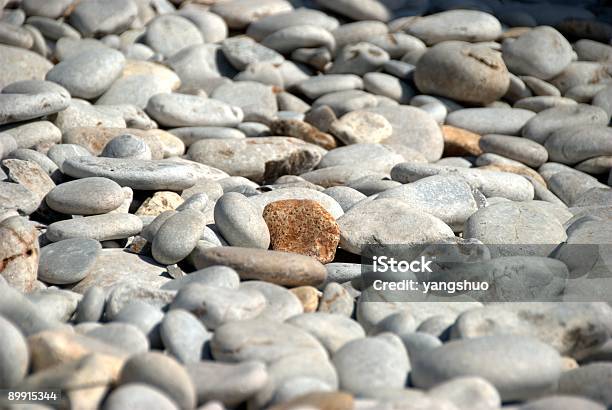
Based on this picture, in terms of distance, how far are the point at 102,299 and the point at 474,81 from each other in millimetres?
3917

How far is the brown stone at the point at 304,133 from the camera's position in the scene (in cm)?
514

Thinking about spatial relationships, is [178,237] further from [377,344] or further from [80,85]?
[80,85]

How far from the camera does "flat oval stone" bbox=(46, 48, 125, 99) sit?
5133 mm

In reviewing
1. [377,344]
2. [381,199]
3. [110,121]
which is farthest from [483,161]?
[377,344]

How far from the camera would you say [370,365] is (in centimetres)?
223

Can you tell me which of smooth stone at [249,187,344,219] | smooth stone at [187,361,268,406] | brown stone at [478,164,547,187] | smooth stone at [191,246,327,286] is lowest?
brown stone at [478,164,547,187]

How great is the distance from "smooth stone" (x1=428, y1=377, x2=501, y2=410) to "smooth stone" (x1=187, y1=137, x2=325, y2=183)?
278 centimetres

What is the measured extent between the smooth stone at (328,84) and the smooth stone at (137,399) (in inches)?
170

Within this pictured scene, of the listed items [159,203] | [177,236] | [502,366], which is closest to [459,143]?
[159,203]

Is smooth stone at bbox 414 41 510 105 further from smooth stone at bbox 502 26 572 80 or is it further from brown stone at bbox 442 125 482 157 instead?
brown stone at bbox 442 125 482 157

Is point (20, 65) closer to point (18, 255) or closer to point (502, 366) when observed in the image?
point (18, 255)

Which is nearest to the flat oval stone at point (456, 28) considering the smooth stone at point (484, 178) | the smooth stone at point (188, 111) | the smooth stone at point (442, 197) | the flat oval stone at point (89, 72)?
the smooth stone at point (188, 111)

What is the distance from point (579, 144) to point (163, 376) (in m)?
3.93

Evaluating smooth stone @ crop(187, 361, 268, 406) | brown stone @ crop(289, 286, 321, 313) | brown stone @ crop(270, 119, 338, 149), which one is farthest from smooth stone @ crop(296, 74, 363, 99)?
smooth stone @ crop(187, 361, 268, 406)
